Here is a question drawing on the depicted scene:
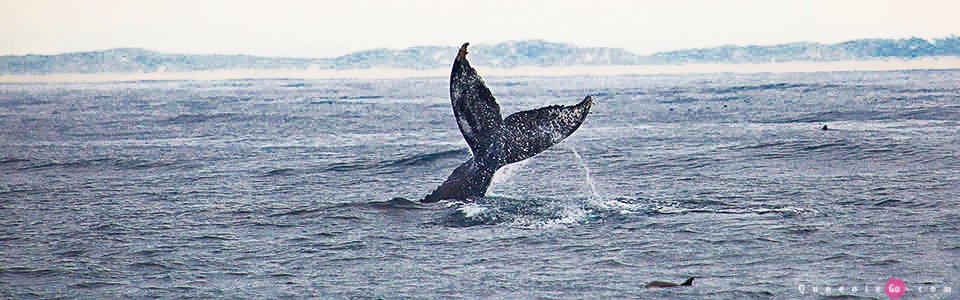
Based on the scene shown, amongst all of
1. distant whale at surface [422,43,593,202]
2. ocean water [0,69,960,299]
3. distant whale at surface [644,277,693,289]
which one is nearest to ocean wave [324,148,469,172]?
ocean water [0,69,960,299]

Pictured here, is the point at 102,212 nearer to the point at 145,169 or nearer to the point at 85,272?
the point at 85,272

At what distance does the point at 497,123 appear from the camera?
1184 cm

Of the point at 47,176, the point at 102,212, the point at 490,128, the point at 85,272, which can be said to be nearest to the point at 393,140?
the point at 47,176

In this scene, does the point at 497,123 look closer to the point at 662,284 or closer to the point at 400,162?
the point at 662,284

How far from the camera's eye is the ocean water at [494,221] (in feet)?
29.5

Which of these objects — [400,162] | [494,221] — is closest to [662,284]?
[494,221]

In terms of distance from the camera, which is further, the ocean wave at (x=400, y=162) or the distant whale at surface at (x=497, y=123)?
the ocean wave at (x=400, y=162)

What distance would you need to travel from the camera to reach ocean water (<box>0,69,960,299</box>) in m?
9.00

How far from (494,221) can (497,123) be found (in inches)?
45.6

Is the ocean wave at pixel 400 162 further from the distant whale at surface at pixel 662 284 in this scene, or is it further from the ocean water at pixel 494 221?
the distant whale at surface at pixel 662 284

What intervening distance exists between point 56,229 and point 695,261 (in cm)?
756

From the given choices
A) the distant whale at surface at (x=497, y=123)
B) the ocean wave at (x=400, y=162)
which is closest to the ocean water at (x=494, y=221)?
the ocean wave at (x=400, y=162)

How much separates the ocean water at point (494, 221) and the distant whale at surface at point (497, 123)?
813 mm

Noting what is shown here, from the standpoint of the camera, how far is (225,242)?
36.6 feet
